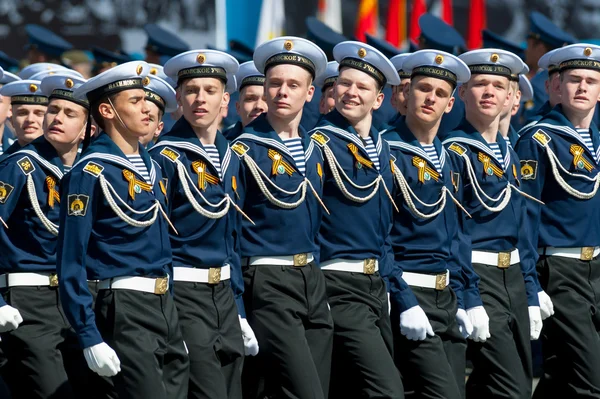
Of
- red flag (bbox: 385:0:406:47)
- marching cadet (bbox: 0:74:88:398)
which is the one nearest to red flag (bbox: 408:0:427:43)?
red flag (bbox: 385:0:406:47)

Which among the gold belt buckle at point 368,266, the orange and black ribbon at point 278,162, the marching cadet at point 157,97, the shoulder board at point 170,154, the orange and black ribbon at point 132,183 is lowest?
the gold belt buckle at point 368,266

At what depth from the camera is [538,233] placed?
8.95m

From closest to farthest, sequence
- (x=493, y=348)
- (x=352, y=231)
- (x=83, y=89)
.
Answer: (x=83, y=89) → (x=352, y=231) → (x=493, y=348)

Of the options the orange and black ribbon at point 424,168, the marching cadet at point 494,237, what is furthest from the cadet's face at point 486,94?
the orange and black ribbon at point 424,168

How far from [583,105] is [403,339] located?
2.24 metres

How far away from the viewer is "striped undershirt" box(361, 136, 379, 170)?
7.88 metres

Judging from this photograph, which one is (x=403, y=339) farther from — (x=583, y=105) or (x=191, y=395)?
(x=583, y=105)

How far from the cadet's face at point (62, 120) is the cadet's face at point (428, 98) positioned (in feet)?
6.30

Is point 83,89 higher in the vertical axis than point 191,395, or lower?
higher

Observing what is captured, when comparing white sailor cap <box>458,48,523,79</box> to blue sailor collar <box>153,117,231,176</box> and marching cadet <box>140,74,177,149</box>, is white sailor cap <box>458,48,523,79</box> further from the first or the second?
marching cadet <box>140,74,177,149</box>

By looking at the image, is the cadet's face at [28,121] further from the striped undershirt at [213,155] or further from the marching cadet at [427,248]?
the marching cadet at [427,248]

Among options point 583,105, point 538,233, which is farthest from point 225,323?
point 583,105

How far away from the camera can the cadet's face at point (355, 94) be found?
25.8ft

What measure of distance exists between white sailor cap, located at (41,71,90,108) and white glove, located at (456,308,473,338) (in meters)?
2.47
